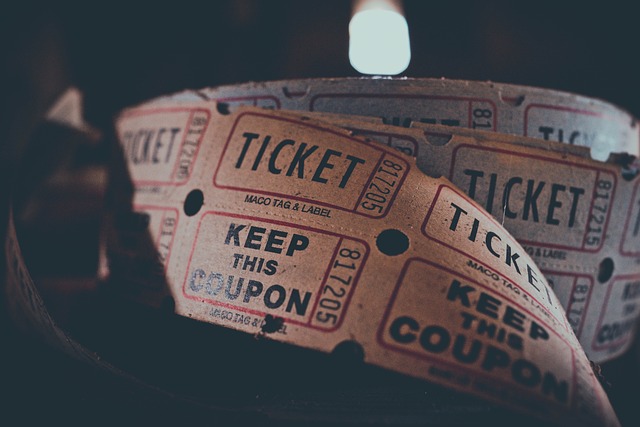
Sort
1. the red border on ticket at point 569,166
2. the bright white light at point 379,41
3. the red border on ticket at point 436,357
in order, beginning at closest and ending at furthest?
the red border on ticket at point 436,357, the red border on ticket at point 569,166, the bright white light at point 379,41

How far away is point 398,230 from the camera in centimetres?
50

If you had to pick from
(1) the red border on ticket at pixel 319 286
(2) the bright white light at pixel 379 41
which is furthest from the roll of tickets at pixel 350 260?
(2) the bright white light at pixel 379 41

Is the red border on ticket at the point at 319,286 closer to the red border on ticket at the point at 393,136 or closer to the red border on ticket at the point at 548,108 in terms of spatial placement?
the red border on ticket at the point at 393,136

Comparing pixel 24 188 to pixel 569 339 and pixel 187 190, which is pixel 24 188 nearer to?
pixel 187 190

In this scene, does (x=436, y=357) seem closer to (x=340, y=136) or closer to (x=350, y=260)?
(x=350, y=260)

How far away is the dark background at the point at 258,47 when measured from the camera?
55.7 inches

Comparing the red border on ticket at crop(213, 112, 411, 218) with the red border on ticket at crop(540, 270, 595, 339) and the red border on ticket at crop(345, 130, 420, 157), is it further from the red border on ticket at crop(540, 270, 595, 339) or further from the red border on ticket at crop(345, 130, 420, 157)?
the red border on ticket at crop(540, 270, 595, 339)

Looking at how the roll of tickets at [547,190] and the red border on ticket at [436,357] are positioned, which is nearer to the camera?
the red border on ticket at [436,357]

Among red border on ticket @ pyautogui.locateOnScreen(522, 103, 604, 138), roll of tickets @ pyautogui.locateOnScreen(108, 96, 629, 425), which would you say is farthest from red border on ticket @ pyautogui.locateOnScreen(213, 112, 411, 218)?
red border on ticket @ pyautogui.locateOnScreen(522, 103, 604, 138)

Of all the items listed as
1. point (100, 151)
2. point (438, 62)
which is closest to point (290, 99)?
point (100, 151)

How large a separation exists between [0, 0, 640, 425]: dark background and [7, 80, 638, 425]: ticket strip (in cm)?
70

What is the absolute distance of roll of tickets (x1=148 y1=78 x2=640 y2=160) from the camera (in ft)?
1.96

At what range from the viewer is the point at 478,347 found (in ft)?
1.43

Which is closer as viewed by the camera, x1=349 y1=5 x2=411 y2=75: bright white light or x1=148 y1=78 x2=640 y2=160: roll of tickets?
x1=148 y1=78 x2=640 y2=160: roll of tickets
